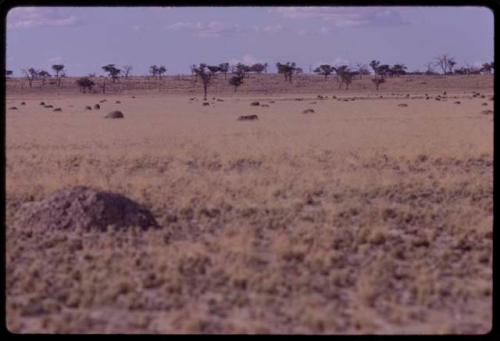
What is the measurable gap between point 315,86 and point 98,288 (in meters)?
99.0

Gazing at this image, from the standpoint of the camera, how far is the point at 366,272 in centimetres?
916

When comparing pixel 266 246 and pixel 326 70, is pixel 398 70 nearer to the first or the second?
pixel 326 70

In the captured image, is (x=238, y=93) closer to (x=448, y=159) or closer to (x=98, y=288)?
(x=448, y=159)

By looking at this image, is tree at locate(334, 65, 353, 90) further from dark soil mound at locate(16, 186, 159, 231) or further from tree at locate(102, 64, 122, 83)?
dark soil mound at locate(16, 186, 159, 231)

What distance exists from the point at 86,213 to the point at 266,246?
3.14 metres

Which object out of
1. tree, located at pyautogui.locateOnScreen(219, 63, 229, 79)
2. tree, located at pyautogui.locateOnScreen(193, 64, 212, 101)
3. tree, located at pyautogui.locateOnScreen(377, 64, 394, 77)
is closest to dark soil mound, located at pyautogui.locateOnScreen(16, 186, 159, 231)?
tree, located at pyautogui.locateOnScreen(193, 64, 212, 101)

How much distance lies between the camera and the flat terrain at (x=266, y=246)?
7.75m

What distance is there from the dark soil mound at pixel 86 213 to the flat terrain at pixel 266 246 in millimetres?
277

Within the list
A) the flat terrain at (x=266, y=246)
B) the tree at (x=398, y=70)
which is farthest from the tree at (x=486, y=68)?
the flat terrain at (x=266, y=246)

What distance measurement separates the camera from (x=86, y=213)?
11625mm

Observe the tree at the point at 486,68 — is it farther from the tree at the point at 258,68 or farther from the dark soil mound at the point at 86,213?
the dark soil mound at the point at 86,213

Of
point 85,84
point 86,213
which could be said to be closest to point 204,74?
point 85,84

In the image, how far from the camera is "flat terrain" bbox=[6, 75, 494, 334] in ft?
25.4

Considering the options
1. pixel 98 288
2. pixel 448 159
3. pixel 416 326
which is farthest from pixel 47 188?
pixel 448 159
